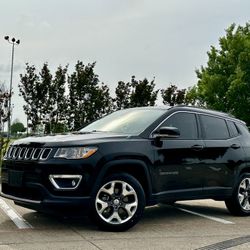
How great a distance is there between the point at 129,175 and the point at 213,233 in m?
1.30

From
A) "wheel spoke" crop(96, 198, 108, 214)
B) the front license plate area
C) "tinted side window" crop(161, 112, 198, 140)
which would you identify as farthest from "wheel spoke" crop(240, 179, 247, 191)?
the front license plate area

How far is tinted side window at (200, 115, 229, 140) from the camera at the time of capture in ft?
23.7

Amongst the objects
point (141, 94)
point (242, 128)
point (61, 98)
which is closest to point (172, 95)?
point (141, 94)

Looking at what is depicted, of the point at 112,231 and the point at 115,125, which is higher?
the point at 115,125

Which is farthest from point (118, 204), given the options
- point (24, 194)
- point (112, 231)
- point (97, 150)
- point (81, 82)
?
point (81, 82)

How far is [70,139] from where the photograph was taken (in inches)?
228

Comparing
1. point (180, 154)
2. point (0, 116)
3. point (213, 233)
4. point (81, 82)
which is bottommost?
point (213, 233)

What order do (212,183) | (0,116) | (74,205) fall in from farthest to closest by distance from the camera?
(0,116)
(212,183)
(74,205)

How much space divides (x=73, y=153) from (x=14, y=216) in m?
1.75

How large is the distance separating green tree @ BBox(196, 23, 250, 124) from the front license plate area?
2298 centimetres

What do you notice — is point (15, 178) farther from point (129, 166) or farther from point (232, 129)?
point (232, 129)

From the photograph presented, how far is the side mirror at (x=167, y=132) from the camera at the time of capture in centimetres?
624

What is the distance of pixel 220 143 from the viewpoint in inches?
284

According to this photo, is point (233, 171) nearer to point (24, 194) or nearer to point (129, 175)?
point (129, 175)
